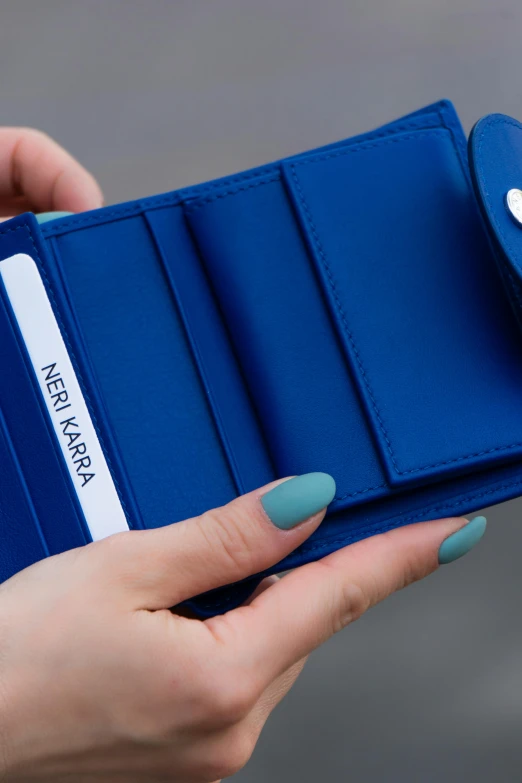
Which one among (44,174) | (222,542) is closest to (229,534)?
(222,542)

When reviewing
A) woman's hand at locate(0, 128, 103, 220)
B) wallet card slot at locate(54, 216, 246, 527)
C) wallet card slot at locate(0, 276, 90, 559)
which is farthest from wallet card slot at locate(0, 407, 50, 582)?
woman's hand at locate(0, 128, 103, 220)

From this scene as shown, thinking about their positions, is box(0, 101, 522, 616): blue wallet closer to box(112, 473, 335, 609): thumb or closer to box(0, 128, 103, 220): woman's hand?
box(112, 473, 335, 609): thumb

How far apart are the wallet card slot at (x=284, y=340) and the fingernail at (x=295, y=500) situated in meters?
0.03

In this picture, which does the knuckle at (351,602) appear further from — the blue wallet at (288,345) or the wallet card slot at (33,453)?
the wallet card slot at (33,453)

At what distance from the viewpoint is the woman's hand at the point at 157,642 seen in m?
0.70

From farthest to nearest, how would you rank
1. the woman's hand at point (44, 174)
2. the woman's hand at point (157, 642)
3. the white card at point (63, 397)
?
1. the woman's hand at point (44, 174)
2. the white card at point (63, 397)
3. the woman's hand at point (157, 642)

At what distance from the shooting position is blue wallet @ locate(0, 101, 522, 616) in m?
0.79

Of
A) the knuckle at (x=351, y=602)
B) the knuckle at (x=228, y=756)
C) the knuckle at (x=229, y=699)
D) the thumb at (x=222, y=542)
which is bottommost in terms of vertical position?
the knuckle at (x=228, y=756)

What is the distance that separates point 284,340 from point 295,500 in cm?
17

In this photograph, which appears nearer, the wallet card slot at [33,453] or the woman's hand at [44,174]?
the wallet card slot at [33,453]

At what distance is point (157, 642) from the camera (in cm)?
70

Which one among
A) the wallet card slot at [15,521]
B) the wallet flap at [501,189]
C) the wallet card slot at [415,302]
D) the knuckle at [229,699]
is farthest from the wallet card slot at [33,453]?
the wallet flap at [501,189]

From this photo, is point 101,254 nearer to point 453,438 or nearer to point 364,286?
point 364,286

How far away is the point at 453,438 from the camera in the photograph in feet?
2.58
